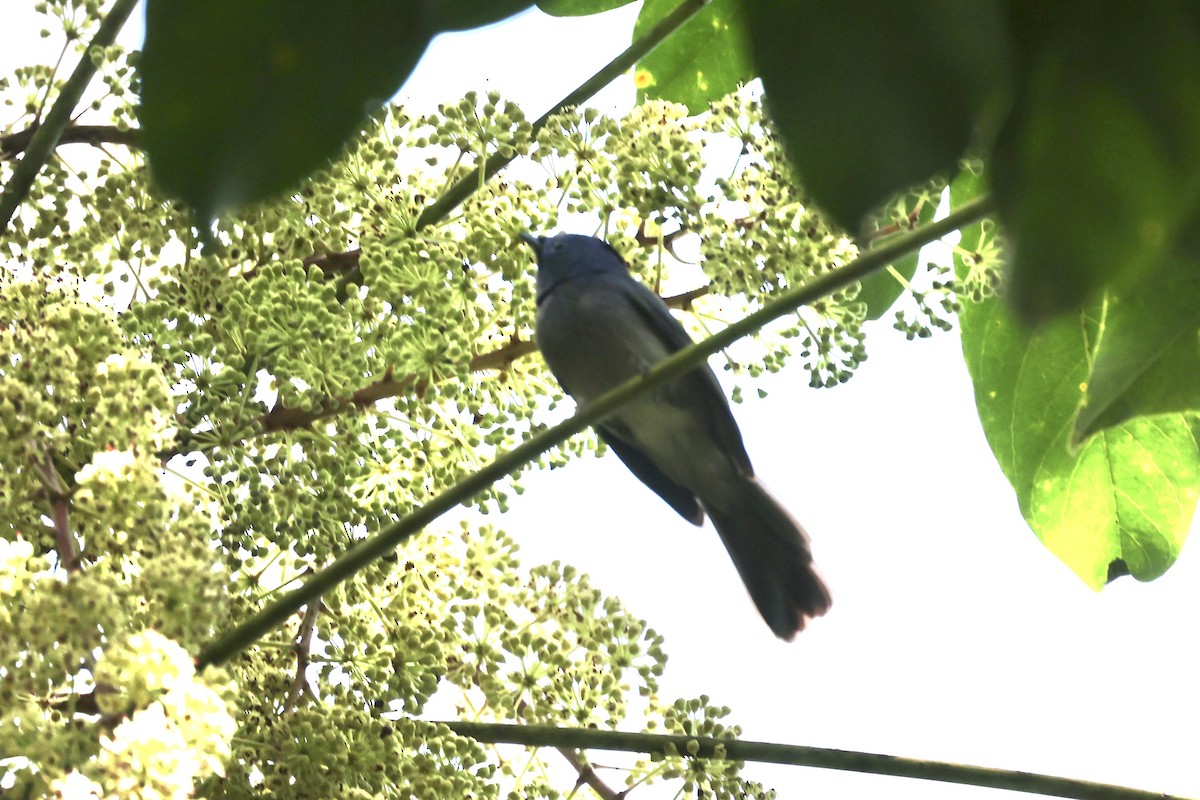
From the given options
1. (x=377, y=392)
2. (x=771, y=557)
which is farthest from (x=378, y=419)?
(x=771, y=557)

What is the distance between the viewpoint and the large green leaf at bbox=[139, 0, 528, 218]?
46cm

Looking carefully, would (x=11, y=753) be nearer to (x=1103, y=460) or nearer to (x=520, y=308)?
(x=520, y=308)

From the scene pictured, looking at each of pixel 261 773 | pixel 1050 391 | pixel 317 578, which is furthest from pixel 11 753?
pixel 1050 391

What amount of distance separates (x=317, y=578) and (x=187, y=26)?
85 centimetres

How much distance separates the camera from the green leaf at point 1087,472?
1.84 m

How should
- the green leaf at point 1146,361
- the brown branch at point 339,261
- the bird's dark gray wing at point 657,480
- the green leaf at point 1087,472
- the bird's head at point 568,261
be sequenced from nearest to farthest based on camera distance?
the green leaf at point 1146,361 → the green leaf at point 1087,472 → the brown branch at point 339,261 → the bird's dark gray wing at point 657,480 → the bird's head at point 568,261

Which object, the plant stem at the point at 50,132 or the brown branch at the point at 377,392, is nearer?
the plant stem at the point at 50,132

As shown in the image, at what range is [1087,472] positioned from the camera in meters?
1.88

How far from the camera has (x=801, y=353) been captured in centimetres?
194

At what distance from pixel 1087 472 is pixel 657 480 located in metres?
1.55

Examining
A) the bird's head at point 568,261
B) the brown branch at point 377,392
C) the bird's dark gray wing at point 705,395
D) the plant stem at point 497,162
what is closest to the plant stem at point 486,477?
the brown branch at point 377,392

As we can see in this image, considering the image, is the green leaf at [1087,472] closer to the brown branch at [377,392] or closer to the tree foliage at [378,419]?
the tree foliage at [378,419]

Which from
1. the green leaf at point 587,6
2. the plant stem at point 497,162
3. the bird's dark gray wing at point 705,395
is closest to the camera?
the green leaf at point 587,6

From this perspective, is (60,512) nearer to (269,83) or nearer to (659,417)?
(269,83)
